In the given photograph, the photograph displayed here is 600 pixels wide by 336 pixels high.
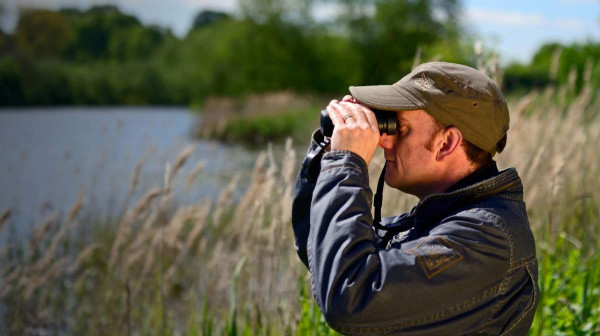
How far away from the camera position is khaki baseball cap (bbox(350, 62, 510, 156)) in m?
1.38

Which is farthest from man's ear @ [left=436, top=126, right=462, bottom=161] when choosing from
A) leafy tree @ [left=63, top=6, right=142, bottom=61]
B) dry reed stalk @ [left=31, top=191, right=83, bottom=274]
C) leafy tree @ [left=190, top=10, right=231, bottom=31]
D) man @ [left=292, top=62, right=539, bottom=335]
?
leafy tree @ [left=190, top=10, right=231, bottom=31]

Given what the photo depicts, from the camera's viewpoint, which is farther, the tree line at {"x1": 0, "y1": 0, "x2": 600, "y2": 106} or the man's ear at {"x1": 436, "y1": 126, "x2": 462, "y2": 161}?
the tree line at {"x1": 0, "y1": 0, "x2": 600, "y2": 106}

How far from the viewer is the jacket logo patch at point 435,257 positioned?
1232mm

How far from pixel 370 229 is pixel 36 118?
21273 mm

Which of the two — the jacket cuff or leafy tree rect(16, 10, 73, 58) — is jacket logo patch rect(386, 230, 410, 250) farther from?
leafy tree rect(16, 10, 73, 58)

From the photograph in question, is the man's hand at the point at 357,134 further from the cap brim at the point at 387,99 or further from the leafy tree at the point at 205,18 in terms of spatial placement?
the leafy tree at the point at 205,18

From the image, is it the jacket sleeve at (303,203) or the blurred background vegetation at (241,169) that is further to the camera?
the blurred background vegetation at (241,169)

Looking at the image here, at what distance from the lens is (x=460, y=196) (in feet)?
4.54

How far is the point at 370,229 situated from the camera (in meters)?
1.26

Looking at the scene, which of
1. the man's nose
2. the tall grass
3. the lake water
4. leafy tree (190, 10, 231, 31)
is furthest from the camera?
leafy tree (190, 10, 231, 31)

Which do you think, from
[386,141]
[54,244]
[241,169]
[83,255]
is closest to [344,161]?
[386,141]

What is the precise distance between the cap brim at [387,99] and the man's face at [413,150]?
0.11 ft

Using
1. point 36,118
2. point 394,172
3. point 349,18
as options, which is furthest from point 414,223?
point 349,18

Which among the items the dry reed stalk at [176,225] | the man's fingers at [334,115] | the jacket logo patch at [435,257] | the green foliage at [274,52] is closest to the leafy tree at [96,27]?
the green foliage at [274,52]
